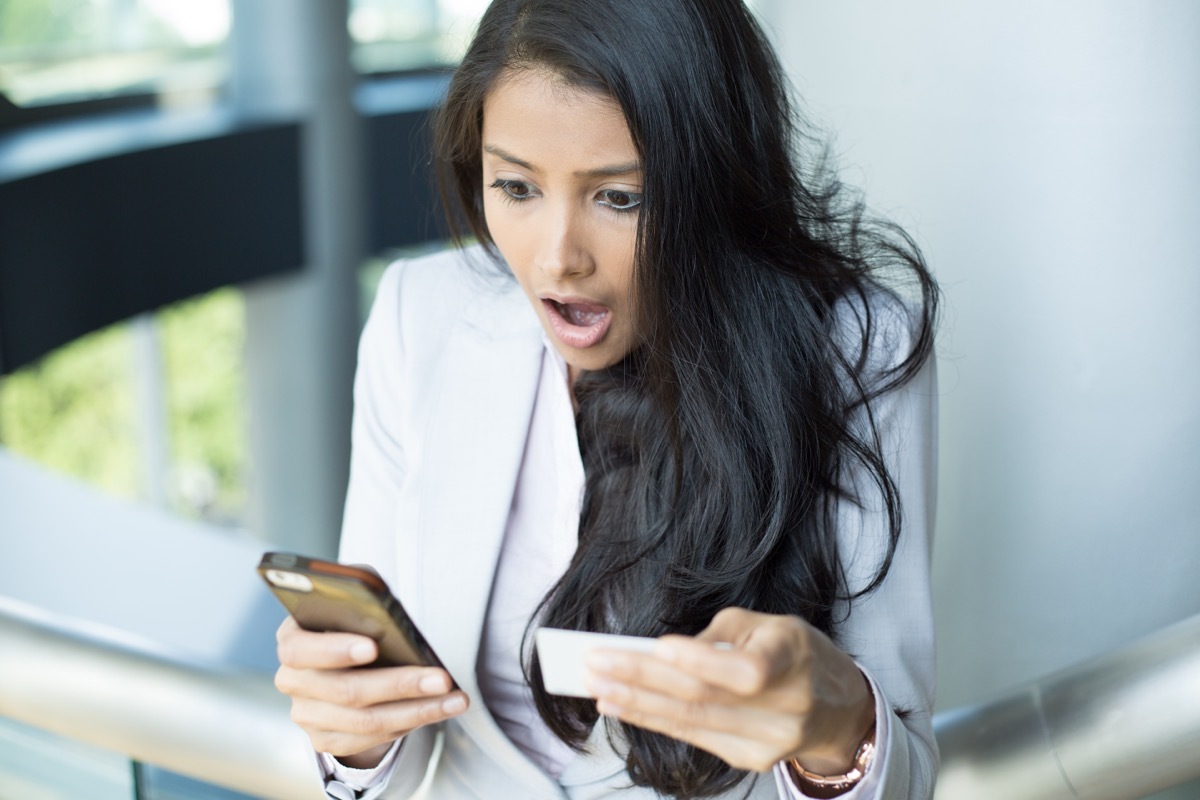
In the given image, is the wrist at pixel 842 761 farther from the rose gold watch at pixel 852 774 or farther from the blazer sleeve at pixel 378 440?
the blazer sleeve at pixel 378 440

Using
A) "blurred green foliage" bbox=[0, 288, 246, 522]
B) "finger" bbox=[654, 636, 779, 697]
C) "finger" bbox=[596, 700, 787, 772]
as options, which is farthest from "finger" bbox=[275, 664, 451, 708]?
"blurred green foliage" bbox=[0, 288, 246, 522]

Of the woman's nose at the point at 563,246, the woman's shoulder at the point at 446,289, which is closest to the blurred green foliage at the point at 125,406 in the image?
the woman's shoulder at the point at 446,289

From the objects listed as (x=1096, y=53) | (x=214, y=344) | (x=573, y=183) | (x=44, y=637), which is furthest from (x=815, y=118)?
(x=214, y=344)

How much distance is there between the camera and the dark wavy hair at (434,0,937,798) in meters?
1.49

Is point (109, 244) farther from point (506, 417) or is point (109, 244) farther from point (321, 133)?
point (506, 417)

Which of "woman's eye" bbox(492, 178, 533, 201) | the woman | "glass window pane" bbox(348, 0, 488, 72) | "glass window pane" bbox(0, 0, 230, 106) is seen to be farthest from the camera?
"glass window pane" bbox(348, 0, 488, 72)

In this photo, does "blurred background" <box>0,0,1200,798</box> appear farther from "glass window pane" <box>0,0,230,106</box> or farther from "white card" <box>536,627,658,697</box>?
"glass window pane" <box>0,0,230,106</box>

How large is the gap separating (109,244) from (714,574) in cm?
535

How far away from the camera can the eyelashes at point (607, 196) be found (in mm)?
1529

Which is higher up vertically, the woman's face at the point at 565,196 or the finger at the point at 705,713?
the woman's face at the point at 565,196

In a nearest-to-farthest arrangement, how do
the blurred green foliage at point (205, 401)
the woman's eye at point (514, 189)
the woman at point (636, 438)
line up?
the woman at point (636, 438) → the woman's eye at point (514, 189) → the blurred green foliage at point (205, 401)

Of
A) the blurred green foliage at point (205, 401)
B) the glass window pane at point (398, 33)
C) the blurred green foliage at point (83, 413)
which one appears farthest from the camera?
the blurred green foliage at point (205, 401)

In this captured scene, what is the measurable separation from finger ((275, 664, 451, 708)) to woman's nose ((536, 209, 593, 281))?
537 mm

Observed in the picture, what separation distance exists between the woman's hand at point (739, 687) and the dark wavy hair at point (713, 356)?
1.25 feet
